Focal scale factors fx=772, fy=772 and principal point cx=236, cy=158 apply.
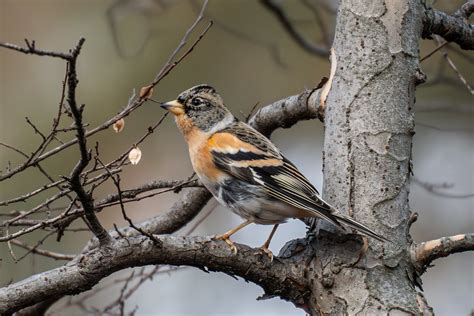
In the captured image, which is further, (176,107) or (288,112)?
(176,107)

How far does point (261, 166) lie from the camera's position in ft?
13.8

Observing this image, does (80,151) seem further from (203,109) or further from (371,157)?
(203,109)

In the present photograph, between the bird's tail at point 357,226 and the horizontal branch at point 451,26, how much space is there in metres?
1.21

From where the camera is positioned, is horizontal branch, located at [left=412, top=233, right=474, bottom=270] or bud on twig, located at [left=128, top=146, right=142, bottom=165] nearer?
horizontal branch, located at [left=412, top=233, right=474, bottom=270]

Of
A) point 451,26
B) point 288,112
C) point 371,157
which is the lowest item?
point 371,157

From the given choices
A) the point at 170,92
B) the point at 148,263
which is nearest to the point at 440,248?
the point at 148,263

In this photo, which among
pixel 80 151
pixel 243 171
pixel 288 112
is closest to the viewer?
pixel 80 151

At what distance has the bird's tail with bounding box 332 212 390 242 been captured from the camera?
342cm

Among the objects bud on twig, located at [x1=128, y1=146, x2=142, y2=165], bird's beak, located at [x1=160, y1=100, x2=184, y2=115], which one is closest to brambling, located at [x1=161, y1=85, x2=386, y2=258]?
bird's beak, located at [x1=160, y1=100, x2=184, y2=115]

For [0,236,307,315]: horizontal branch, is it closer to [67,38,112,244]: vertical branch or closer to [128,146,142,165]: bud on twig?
[67,38,112,244]: vertical branch

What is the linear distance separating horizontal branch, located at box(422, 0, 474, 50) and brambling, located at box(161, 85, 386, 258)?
104 cm

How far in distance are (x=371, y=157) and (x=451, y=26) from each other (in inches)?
39.7

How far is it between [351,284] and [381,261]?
18 cm

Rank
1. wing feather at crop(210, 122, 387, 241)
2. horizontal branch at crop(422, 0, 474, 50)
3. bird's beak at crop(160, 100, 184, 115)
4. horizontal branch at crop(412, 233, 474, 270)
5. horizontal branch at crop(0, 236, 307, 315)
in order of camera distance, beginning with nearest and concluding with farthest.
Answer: horizontal branch at crop(0, 236, 307, 315)
horizontal branch at crop(412, 233, 474, 270)
wing feather at crop(210, 122, 387, 241)
horizontal branch at crop(422, 0, 474, 50)
bird's beak at crop(160, 100, 184, 115)
